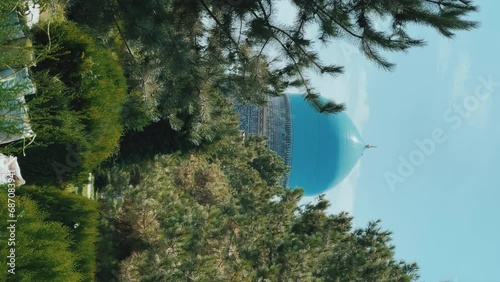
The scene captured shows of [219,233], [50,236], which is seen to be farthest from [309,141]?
[50,236]

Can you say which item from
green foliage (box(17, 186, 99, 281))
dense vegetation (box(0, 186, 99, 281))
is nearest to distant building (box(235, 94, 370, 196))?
green foliage (box(17, 186, 99, 281))

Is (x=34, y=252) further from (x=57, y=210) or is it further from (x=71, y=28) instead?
(x=71, y=28)

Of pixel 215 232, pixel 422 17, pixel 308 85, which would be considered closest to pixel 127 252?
pixel 215 232

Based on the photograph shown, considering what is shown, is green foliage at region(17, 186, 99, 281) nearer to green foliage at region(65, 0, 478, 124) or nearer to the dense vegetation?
the dense vegetation

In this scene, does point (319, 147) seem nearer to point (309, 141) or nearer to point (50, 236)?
point (309, 141)

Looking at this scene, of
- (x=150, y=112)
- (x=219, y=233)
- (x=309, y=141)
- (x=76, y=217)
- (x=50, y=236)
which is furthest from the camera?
(x=309, y=141)

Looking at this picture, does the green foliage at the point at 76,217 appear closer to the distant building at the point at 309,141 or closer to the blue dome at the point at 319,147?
the distant building at the point at 309,141
